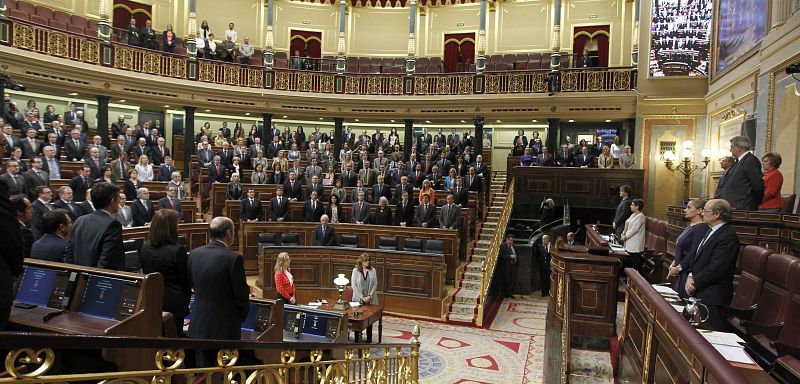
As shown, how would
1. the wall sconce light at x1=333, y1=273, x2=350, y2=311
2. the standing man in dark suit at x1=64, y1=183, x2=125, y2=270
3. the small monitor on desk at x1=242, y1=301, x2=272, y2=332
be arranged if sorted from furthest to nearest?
the wall sconce light at x1=333, y1=273, x2=350, y2=311 < the small monitor on desk at x1=242, y1=301, x2=272, y2=332 < the standing man in dark suit at x1=64, y1=183, x2=125, y2=270

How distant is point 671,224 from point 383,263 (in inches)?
179

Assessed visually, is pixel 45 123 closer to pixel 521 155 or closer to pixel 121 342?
pixel 521 155

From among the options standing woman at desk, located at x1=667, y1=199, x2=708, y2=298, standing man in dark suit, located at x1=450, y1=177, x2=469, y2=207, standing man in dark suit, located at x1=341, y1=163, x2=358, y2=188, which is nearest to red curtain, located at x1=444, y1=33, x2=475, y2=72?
standing man in dark suit, located at x1=341, y1=163, x2=358, y2=188

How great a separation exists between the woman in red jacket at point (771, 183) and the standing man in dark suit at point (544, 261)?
15.5 feet

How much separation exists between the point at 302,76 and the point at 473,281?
31.3 feet

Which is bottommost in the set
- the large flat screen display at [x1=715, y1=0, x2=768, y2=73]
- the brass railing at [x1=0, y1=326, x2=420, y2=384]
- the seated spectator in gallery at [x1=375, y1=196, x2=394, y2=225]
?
the seated spectator in gallery at [x1=375, y1=196, x2=394, y2=225]

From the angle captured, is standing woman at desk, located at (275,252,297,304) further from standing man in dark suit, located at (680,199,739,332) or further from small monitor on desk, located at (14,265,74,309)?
standing man in dark suit, located at (680,199,739,332)

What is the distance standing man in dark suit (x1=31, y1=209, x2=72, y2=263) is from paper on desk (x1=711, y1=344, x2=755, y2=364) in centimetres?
371

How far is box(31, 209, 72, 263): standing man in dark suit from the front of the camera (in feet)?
10.5

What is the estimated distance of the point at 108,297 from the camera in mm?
2600

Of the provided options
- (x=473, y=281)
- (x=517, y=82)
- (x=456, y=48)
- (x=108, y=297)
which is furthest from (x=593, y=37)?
(x=108, y=297)

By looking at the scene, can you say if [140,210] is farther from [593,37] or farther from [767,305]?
[593,37]

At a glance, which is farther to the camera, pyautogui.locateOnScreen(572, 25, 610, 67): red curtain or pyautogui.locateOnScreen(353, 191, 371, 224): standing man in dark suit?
pyautogui.locateOnScreen(572, 25, 610, 67): red curtain

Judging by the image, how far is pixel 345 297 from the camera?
8.08 m
